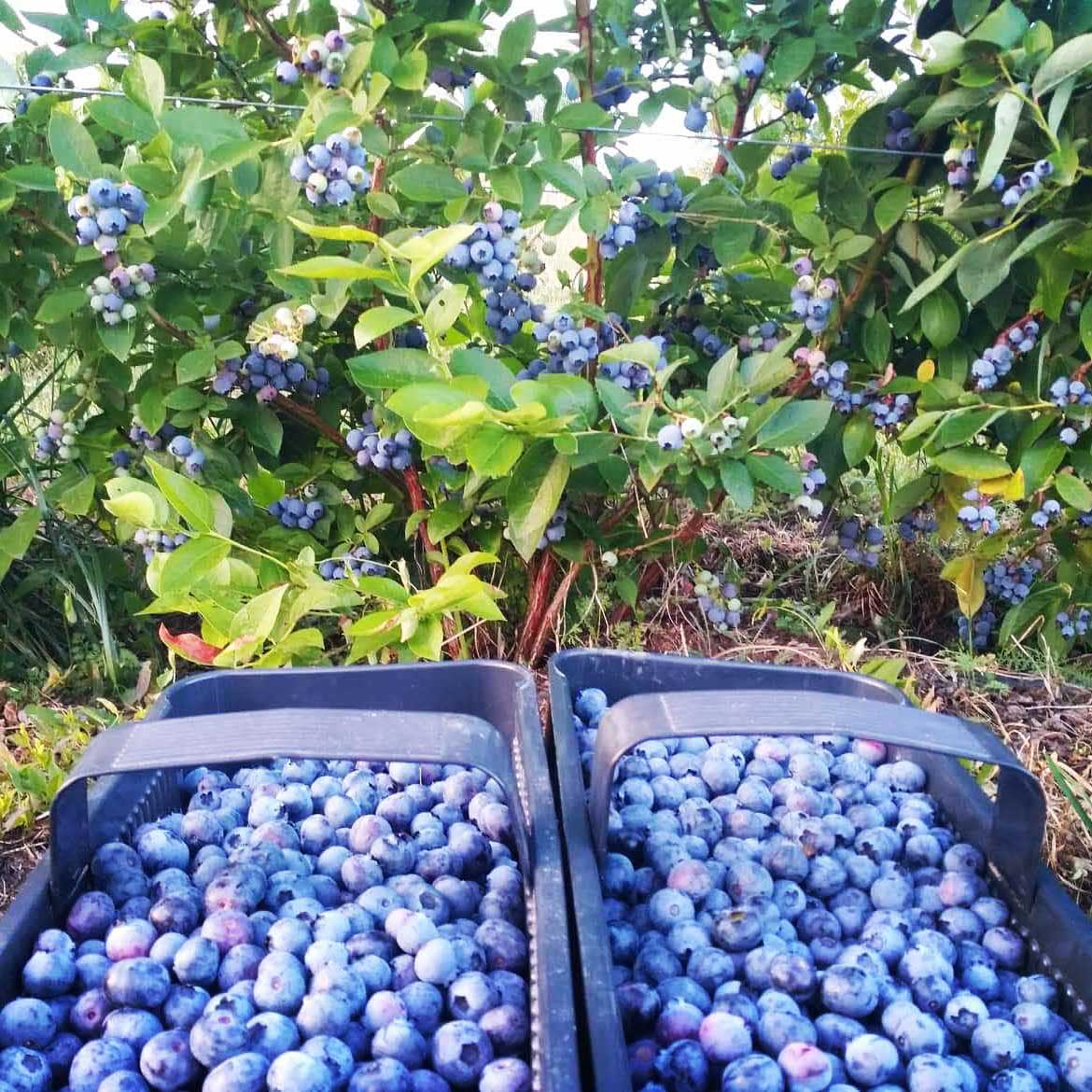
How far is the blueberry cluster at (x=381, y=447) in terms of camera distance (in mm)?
1307

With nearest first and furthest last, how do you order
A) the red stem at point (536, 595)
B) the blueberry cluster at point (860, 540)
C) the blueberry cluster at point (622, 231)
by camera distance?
1. the blueberry cluster at point (622, 231)
2. the red stem at point (536, 595)
3. the blueberry cluster at point (860, 540)

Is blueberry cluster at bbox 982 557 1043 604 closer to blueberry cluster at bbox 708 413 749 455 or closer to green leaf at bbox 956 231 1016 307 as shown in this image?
green leaf at bbox 956 231 1016 307

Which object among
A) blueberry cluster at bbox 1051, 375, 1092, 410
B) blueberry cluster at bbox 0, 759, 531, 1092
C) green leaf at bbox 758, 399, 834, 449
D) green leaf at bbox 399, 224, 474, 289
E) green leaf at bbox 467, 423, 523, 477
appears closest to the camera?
blueberry cluster at bbox 0, 759, 531, 1092

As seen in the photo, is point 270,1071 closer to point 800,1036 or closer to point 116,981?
point 116,981

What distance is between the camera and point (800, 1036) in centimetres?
70

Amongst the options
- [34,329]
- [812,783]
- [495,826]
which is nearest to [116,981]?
[495,826]

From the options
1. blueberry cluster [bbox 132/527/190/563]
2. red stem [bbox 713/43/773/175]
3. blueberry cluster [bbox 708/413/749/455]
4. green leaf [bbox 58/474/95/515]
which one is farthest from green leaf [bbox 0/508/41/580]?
red stem [bbox 713/43/773/175]

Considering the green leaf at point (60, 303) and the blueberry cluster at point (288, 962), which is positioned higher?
the green leaf at point (60, 303)

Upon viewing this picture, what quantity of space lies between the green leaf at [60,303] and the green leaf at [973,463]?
4.00ft

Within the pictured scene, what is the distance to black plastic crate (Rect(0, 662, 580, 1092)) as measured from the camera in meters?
0.66

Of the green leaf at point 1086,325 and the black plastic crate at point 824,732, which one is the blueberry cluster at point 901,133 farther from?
the black plastic crate at point 824,732

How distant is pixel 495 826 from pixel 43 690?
112 centimetres

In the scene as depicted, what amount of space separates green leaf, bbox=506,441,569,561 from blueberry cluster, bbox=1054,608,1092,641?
1151 mm

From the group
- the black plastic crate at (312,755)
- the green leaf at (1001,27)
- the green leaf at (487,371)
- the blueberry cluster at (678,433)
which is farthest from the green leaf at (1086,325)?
the black plastic crate at (312,755)
